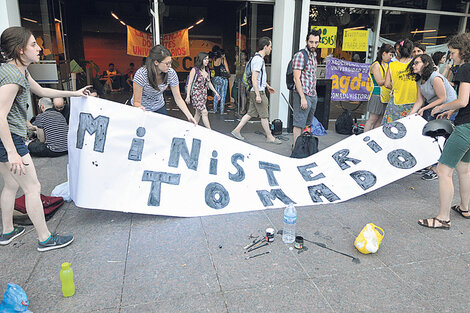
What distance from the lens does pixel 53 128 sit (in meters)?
5.78

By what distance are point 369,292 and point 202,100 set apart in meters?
5.28

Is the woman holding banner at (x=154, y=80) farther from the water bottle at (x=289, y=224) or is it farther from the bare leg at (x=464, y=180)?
the bare leg at (x=464, y=180)

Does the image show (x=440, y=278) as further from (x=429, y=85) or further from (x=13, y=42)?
(x=13, y=42)

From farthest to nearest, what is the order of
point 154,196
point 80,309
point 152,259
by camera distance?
point 154,196
point 152,259
point 80,309

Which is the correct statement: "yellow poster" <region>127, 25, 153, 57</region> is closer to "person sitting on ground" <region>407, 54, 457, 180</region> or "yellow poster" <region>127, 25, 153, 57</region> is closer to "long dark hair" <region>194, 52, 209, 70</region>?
"long dark hair" <region>194, 52, 209, 70</region>

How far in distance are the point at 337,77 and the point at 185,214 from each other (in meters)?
6.68

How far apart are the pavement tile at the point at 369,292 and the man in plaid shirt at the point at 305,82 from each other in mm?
3534

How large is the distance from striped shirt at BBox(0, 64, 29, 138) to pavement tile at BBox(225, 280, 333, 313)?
2168 mm

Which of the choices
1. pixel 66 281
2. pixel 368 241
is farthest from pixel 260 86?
pixel 66 281

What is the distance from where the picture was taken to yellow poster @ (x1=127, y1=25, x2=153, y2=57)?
1028 centimetres

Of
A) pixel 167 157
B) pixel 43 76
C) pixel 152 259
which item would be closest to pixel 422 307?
pixel 152 259

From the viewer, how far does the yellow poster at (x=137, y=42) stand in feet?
33.7

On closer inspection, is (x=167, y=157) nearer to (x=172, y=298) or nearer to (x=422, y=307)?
(x=172, y=298)

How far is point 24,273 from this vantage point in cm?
279
